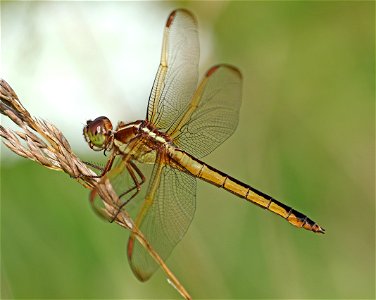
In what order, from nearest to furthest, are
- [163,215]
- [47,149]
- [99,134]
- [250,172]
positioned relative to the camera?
[47,149], [163,215], [99,134], [250,172]

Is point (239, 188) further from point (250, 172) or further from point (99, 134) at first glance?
point (250, 172)

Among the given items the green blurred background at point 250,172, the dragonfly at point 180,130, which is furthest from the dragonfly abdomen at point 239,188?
the green blurred background at point 250,172

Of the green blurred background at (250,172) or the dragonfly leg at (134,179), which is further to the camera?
the green blurred background at (250,172)

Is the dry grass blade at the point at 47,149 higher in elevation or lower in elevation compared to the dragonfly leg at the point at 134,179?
lower

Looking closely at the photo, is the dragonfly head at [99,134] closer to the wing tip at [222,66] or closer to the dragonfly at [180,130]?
the dragonfly at [180,130]

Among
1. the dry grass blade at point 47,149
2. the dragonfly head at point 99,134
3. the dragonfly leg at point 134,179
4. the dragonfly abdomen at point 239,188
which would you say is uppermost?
the dragonfly abdomen at point 239,188

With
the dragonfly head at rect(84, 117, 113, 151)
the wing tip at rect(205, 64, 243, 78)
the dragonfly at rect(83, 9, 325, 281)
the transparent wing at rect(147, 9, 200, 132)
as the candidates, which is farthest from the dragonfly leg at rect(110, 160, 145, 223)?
the wing tip at rect(205, 64, 243, 78)

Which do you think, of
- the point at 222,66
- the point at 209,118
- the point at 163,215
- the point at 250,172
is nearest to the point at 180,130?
the point at 209,118
